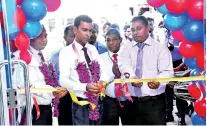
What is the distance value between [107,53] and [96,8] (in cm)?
40

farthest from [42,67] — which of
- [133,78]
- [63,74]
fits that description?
[133,78]

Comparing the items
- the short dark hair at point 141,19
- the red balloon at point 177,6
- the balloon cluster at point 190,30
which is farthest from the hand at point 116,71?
the red balloon at point 177,6

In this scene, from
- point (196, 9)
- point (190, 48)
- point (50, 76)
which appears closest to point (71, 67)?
point (50, 76)

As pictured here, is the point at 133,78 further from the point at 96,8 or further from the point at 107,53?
the point at 96,8

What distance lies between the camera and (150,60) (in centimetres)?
278

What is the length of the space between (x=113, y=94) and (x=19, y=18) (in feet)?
3.37

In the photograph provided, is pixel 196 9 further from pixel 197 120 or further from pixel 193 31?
pixel 197 120

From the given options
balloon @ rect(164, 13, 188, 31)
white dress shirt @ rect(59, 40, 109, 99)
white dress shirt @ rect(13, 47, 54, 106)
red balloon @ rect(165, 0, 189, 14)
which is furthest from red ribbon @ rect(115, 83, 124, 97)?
red balloon @ rect(165, 0, 189, 14)

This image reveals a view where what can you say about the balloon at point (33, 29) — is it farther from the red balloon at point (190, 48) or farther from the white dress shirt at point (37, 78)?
the red balloon at point (190, 48)

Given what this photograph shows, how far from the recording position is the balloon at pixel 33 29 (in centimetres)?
258

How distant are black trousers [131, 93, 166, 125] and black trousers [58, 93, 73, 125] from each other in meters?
0.58

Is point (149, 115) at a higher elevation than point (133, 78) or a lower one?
lower

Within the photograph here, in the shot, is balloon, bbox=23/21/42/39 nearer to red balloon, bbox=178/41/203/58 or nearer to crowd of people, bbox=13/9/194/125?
crowd of people, bbox=13/9/194/125

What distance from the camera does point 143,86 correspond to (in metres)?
2.79
